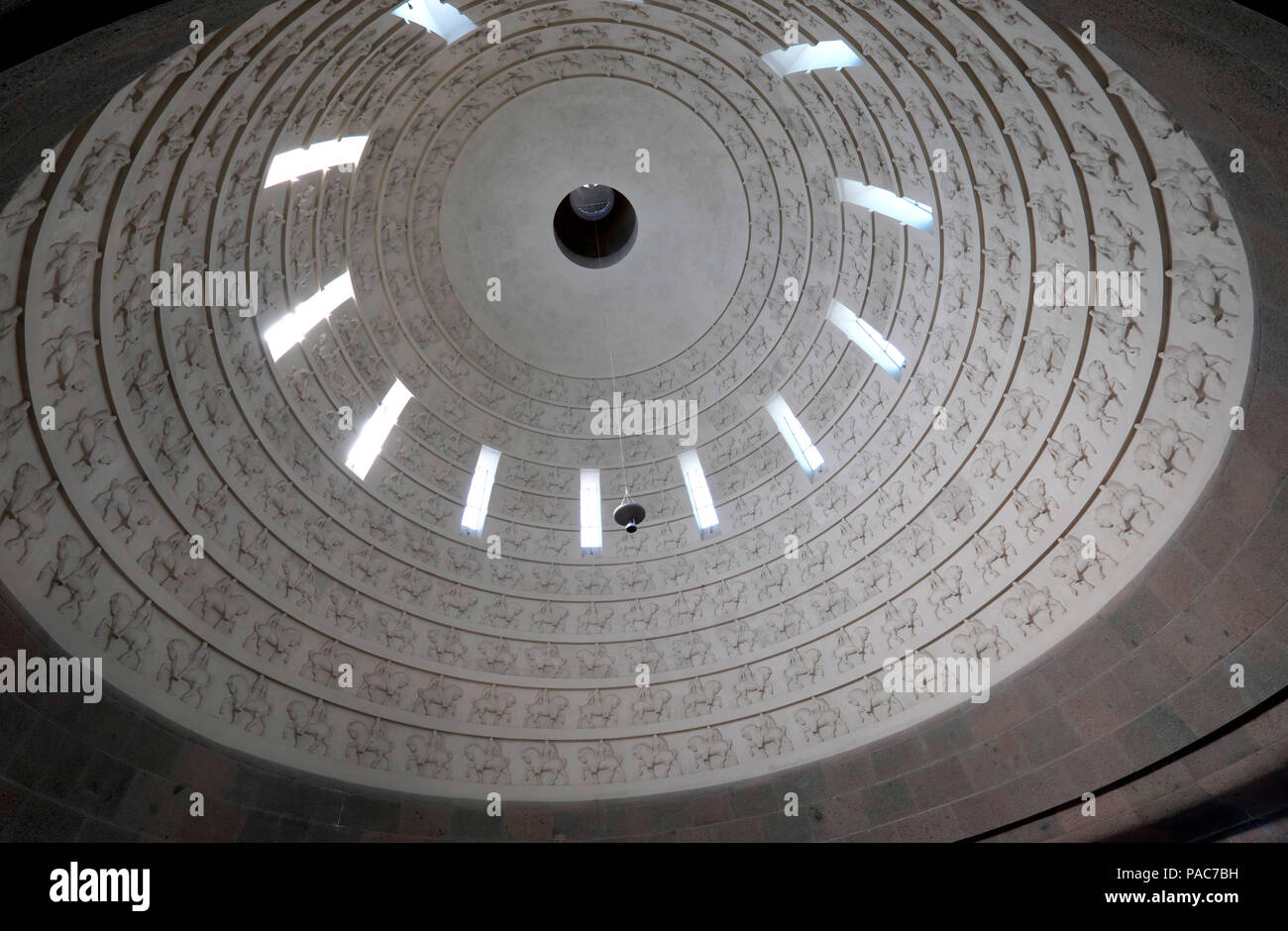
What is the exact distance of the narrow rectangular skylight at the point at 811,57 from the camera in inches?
466

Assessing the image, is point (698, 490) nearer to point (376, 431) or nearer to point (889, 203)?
point (376, 431)

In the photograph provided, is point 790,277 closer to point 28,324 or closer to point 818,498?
point 818,498

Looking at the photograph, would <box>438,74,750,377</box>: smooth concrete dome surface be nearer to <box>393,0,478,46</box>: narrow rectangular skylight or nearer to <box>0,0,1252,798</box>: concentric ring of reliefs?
<box>0,0,1252,798</box>: concentric ring of reliefs

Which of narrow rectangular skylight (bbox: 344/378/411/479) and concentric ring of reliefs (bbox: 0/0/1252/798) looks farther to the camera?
narrow rectangular skylight (bbox: 344/378/411/479)

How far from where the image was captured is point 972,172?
1152cm

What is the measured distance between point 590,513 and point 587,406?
7.01 ft

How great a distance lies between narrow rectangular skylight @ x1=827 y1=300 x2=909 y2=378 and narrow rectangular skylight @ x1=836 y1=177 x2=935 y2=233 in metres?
1.71

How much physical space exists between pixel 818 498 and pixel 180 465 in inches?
376

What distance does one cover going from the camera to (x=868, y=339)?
14.7m

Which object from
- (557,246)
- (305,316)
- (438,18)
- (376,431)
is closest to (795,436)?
(557,246)

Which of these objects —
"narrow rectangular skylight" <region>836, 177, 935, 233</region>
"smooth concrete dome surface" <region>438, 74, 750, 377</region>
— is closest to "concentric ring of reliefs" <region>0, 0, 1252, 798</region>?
"narrow rectangular skylight" <region>836, 177, 935, 233</region>

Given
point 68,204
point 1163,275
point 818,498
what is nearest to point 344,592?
point 68,204

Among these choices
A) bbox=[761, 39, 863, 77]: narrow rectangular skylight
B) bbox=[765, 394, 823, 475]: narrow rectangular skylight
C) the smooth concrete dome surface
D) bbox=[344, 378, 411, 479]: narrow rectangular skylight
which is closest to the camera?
bbox=[761, 39, 863, 77]: narrow rectangular skylight

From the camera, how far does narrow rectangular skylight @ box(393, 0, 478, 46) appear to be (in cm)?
1189
